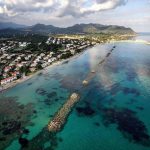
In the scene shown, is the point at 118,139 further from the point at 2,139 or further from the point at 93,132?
the point at 2,139

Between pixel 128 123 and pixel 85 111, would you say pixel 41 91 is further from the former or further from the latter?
pixel 128 123

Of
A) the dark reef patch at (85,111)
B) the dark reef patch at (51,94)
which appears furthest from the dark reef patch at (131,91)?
the dark reef patch at (51,94)

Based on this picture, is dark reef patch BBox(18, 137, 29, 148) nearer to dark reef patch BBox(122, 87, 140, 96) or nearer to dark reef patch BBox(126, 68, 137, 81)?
dark reef patch BBox(122, 87, 140, 96)

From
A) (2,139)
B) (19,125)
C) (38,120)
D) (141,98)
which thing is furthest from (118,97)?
(2,139)

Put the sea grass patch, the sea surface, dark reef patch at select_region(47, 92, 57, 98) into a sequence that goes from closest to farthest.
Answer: the sea surface → the sea grass patch → dark reef patch at select_region(47, 92, 57, 98)

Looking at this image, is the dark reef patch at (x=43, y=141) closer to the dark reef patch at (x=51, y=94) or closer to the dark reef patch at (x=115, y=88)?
the dark reef patch at (x=51, y=94)

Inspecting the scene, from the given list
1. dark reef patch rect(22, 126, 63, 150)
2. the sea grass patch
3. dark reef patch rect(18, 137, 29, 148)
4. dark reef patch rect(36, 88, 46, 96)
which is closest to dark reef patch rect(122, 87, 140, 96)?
dark reef patch rect(36, 88, 46, 96)

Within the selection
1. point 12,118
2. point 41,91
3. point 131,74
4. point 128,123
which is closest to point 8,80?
point 41,91
